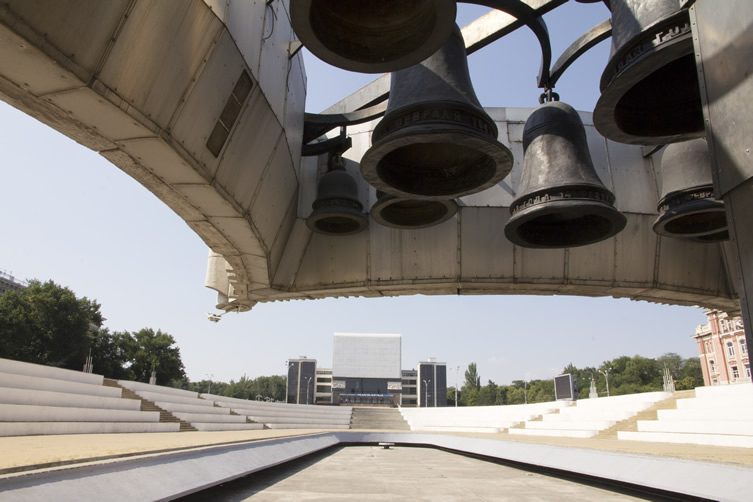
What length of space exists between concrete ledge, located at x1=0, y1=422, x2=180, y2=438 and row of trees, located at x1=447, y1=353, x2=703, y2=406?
78304 mm

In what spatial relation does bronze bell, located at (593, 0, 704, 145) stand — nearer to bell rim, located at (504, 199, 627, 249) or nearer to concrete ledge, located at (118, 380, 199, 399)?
bell rim, located at (504, 199, 627, 249)

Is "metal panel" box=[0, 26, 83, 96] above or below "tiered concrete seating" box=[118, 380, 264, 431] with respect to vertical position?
above

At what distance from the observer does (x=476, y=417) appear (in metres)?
29.4

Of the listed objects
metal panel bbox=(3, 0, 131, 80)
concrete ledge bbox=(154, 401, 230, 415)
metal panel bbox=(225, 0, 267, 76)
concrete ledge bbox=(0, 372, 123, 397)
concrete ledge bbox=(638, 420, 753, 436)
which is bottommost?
concrete ledge bbox=(154, 401, 230, 415)

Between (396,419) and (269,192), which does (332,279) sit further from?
(396,419)

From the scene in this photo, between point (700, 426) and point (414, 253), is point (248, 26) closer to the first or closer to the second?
point (414, 253)

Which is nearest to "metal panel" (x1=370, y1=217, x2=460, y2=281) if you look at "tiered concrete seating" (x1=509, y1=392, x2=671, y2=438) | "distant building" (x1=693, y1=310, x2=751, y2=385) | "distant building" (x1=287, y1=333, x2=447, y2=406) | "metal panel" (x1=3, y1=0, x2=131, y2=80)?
"metal panel" (x1=3, y1=0, x2=131, y2=80)

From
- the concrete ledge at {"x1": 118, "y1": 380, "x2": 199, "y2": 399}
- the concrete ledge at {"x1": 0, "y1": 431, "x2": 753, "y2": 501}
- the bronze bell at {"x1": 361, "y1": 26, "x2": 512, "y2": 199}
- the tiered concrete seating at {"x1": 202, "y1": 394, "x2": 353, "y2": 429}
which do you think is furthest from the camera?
the tiered concrete seating at {"x1": 202, "y1": 394, "x2": 353, "y2": 429}

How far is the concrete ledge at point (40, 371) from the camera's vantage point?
12.6m

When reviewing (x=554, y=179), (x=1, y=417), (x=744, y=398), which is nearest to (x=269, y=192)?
(x=554, y=179)

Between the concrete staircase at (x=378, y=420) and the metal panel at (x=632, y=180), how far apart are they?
29870mm

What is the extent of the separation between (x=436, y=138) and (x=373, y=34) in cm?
98

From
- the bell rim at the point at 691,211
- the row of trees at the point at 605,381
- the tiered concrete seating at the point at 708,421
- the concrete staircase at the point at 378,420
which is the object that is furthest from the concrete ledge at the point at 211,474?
the row of trees at the point at 605,381

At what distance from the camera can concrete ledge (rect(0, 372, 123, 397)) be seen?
12039mm
